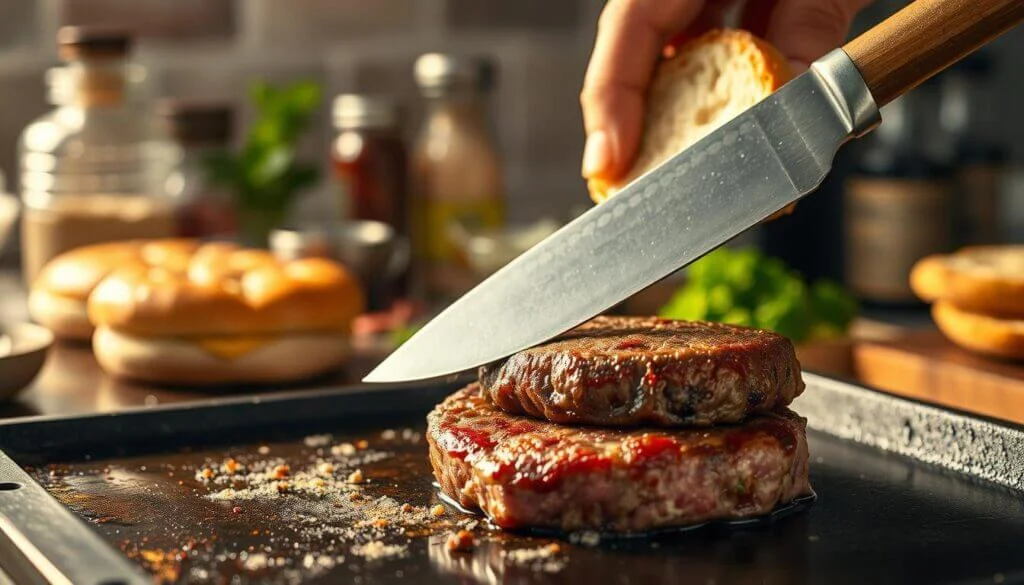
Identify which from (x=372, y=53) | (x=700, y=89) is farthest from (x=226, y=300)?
(x=372, y=53)

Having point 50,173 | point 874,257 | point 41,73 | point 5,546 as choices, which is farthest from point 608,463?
point 41,73

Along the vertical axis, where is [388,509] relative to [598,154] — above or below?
below

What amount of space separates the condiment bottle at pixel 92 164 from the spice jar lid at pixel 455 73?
615 mm

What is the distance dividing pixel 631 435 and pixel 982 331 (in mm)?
944

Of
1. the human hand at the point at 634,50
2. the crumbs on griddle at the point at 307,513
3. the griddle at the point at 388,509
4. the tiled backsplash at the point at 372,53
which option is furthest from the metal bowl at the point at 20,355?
the tiled backsplash at the point at 372,53

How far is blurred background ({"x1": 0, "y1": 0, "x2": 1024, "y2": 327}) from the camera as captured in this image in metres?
2.76

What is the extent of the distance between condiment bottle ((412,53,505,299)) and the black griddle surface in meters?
1.54

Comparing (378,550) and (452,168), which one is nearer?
(378,550)

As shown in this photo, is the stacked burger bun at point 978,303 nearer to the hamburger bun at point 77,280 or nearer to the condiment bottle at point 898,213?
the condiment bottle at point 898,213

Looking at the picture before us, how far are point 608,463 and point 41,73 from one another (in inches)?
95.8

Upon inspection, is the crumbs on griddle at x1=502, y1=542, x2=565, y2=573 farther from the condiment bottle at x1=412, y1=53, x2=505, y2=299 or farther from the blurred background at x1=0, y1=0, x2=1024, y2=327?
the condiment bottle at x1=412, y1=53, x2=505, y2=299

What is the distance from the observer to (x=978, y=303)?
2.06 meters

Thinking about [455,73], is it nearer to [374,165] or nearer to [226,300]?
[374,165]

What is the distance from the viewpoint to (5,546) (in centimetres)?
123
